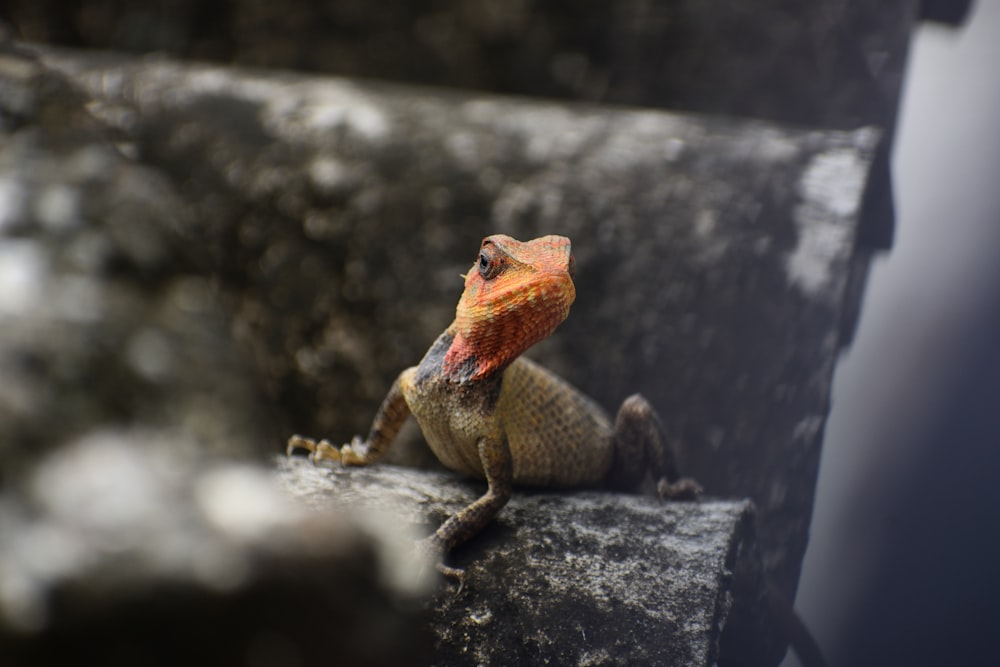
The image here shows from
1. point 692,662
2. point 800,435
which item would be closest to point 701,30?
point 800,435

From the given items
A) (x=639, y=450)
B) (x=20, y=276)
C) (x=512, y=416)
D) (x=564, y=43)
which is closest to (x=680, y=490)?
(x=639, y=450)

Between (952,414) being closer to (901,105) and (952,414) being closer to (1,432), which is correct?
(901,105)

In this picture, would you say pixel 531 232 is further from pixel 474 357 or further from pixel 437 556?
pixel 437 556

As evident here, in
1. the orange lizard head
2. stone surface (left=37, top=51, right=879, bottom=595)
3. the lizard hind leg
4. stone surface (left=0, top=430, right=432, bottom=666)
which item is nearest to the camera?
stone surface (left=0, top=430, right=432, bottom=666)

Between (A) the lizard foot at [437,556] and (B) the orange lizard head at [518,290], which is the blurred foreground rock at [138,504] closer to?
(A) the lizard foot at [437,556]

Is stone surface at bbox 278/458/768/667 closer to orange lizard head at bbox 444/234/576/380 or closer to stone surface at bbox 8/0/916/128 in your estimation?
orange lizard head at bbox 444/234/576/380

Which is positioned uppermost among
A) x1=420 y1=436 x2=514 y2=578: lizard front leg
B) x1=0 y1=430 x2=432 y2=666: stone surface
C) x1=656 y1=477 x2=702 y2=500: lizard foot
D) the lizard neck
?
the lizard neck

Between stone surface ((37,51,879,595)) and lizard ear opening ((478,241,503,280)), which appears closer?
lizard ear opening ((478,241,503,280))

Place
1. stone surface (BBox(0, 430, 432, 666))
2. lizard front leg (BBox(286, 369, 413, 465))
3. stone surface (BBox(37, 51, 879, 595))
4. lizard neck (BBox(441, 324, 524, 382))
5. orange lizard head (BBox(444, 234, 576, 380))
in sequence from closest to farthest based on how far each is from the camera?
stone surface (BBox(0, 430, 432, 666)) → orange lizard head (BBox(444, 234, 576, 380)) → lizard neck (BBox(441, 324, 524, 382)) → lizard front leg (BBox(286, 369, 413, 465)) → stone surface (BBox(37, 51, 879, 595))

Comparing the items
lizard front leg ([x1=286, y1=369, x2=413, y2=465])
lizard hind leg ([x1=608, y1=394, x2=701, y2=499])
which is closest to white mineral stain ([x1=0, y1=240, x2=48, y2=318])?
lizard front leg ([x1=286, y1=369, x2=413, y2=465])
